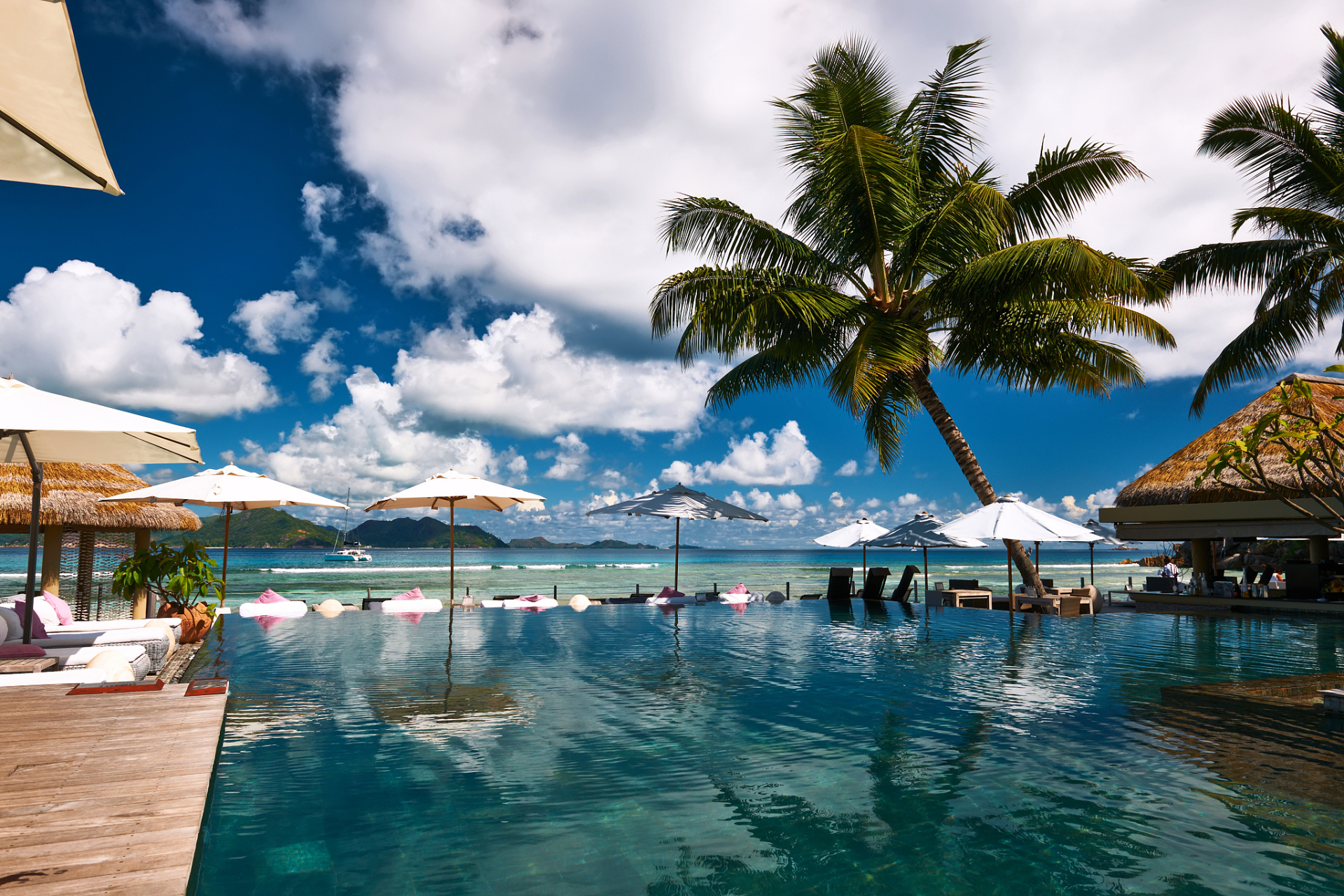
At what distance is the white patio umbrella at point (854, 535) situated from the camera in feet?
62.4

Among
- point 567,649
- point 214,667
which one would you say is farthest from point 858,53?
point 214,667

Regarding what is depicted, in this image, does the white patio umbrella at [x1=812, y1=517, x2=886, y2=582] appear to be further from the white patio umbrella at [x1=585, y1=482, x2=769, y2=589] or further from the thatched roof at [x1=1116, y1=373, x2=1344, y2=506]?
the thatched roof at [x1=1116, y1=373, x2=1344, y2=506]

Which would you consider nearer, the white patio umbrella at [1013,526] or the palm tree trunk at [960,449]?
the white patio umbrella at [1013,526]

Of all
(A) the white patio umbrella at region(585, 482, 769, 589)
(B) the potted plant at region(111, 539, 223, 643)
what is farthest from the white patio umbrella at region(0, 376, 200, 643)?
(A) the white patio umbrella at region(585, 482, 769, 589)

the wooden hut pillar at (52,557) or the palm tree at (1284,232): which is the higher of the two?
the palm tree at (1284,232)

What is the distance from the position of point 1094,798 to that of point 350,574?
53106mm

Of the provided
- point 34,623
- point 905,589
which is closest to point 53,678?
point 34,623

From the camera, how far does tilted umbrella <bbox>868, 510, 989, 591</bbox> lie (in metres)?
17.3

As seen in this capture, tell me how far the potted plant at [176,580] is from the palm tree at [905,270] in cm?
924

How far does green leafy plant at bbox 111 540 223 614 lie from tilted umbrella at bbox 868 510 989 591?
1362 centimetres

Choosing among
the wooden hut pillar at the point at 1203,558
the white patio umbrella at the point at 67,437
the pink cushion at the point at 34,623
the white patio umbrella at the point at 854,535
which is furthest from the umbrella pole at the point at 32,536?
the wooden hut pillar at the point at 1203,558

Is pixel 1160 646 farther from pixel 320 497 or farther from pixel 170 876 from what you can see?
pixel 320 497

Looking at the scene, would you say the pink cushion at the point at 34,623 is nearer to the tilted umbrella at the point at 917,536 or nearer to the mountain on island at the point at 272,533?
the tilted umbrella at the point at 917,536

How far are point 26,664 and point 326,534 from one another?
140685mm
